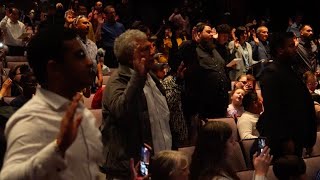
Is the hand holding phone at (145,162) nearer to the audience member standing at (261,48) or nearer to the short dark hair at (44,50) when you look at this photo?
the short dark hair at (44,50)

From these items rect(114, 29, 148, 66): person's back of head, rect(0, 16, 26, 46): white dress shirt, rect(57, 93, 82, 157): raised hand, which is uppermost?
rect(57, 93, 82, 157): raised hand

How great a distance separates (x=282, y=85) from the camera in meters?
3.23

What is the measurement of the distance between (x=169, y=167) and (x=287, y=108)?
1168 millimetres

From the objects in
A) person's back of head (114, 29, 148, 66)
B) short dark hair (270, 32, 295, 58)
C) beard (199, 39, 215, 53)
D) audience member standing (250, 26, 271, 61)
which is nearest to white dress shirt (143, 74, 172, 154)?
person's back of head (114, 29, 148, 66)

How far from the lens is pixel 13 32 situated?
767 centimetres

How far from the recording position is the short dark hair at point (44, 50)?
1.46m

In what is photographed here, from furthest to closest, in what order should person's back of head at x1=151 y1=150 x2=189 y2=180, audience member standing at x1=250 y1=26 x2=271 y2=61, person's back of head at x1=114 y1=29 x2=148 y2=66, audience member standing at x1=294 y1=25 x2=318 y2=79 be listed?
1. audience member standing at x1=250 y1=26 x2=271 y2=61
2. audience member standing at x1=294 y1=25 x2=318 y2=79
3. person's back of head at x1=114 y1=29 x2=148 y2=66
4. person's back of head at x1=151 y1=150 x2=189 y2=180

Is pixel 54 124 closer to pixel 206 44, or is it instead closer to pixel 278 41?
pixel 278 41

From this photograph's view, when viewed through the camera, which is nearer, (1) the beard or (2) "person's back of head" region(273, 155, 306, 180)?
(2) "person's back of head" region(273, 155, 306, 180)

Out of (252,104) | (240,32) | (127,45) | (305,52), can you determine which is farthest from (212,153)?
(240,32)

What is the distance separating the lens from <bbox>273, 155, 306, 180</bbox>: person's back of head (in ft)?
9.37

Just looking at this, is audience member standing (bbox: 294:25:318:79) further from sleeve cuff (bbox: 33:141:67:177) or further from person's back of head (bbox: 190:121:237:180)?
sleeve cuff (bbox: 33:141:67:177)

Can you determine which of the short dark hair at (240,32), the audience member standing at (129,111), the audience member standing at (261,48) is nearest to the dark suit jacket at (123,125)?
the audience member standing at (129,111)

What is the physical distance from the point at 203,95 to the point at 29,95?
1767 millimetres
